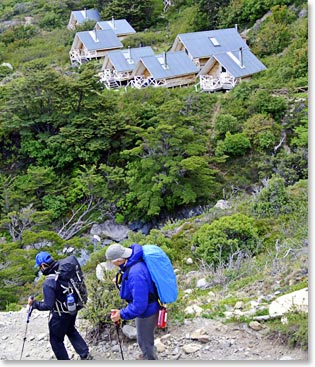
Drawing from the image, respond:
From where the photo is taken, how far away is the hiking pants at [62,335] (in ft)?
12.6

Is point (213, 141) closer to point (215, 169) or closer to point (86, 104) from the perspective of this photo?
point (215, 169)

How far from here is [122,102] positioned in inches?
667

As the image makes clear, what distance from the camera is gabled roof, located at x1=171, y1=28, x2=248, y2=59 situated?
21.5m

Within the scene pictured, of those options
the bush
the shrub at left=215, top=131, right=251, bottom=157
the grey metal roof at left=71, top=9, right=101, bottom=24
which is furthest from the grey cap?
the grey metal roof at left=71, top=9, right=101, bottom=24

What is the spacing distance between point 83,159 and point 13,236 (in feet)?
12.8

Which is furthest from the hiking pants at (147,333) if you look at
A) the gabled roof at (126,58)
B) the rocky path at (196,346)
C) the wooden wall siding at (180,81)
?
the gabled roof at (126,58)

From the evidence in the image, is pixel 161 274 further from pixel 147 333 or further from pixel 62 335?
pixel 62 335

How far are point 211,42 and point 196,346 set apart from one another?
63.7 feet

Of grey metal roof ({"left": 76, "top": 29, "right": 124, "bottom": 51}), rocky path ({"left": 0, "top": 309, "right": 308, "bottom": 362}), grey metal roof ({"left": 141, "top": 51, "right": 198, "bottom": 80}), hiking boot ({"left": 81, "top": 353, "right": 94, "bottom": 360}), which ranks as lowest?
rocky path ({"left": 0, "top": 309, "right": 308, "bottom": 362})

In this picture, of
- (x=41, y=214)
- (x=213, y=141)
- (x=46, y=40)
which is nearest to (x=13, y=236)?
(x=41, y=214)

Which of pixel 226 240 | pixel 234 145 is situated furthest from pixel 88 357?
pixel 234 145

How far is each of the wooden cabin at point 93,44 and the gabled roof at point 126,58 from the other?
2.04m

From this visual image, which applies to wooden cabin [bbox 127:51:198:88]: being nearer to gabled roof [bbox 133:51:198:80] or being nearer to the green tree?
gabled roof [bbox 133:51:198:80]

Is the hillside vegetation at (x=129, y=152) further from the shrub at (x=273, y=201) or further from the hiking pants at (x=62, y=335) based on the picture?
the hiking pants at (x=62, y=335)
